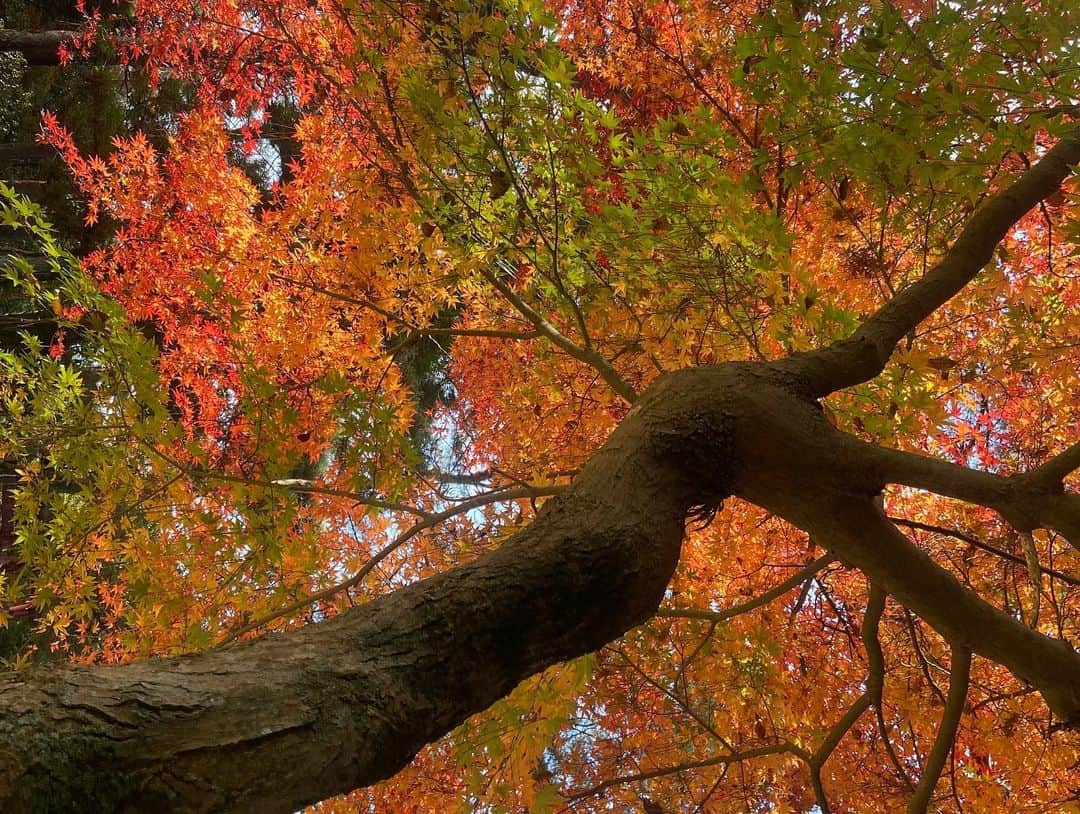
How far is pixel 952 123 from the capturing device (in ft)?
7.01

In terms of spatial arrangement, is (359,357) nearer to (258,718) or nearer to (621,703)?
(621,703)

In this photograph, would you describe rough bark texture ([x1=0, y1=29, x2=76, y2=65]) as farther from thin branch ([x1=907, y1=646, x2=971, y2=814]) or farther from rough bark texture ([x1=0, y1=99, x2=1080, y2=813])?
thin branch ([x1=907, y1=646, x2=971, y2=814])

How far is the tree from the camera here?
4.34ft

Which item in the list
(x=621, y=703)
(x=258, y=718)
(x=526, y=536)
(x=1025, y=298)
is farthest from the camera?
(x=621, y=703)

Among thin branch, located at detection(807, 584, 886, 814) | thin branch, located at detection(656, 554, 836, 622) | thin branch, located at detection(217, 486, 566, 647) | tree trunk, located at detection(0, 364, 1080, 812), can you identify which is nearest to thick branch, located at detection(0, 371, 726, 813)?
tree trunk, located at detection(0, 364, 1080, 812)

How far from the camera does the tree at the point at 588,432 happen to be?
132 centimetres

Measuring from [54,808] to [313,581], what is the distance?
2609mm

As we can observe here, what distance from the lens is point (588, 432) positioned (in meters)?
5.09

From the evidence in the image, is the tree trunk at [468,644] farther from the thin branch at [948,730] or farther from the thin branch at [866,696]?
the thin branch at [866,696]

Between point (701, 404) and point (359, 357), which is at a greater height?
point (359, 357)

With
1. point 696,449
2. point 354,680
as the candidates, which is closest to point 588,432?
point 696,449

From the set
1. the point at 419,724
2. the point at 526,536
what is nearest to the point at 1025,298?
the point at 526,536

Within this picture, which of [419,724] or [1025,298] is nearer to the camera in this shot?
[419,724]

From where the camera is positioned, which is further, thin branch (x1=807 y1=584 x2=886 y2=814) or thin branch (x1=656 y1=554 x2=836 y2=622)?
thin branch (x1=656 y1=554 x2=836 y2=622)
